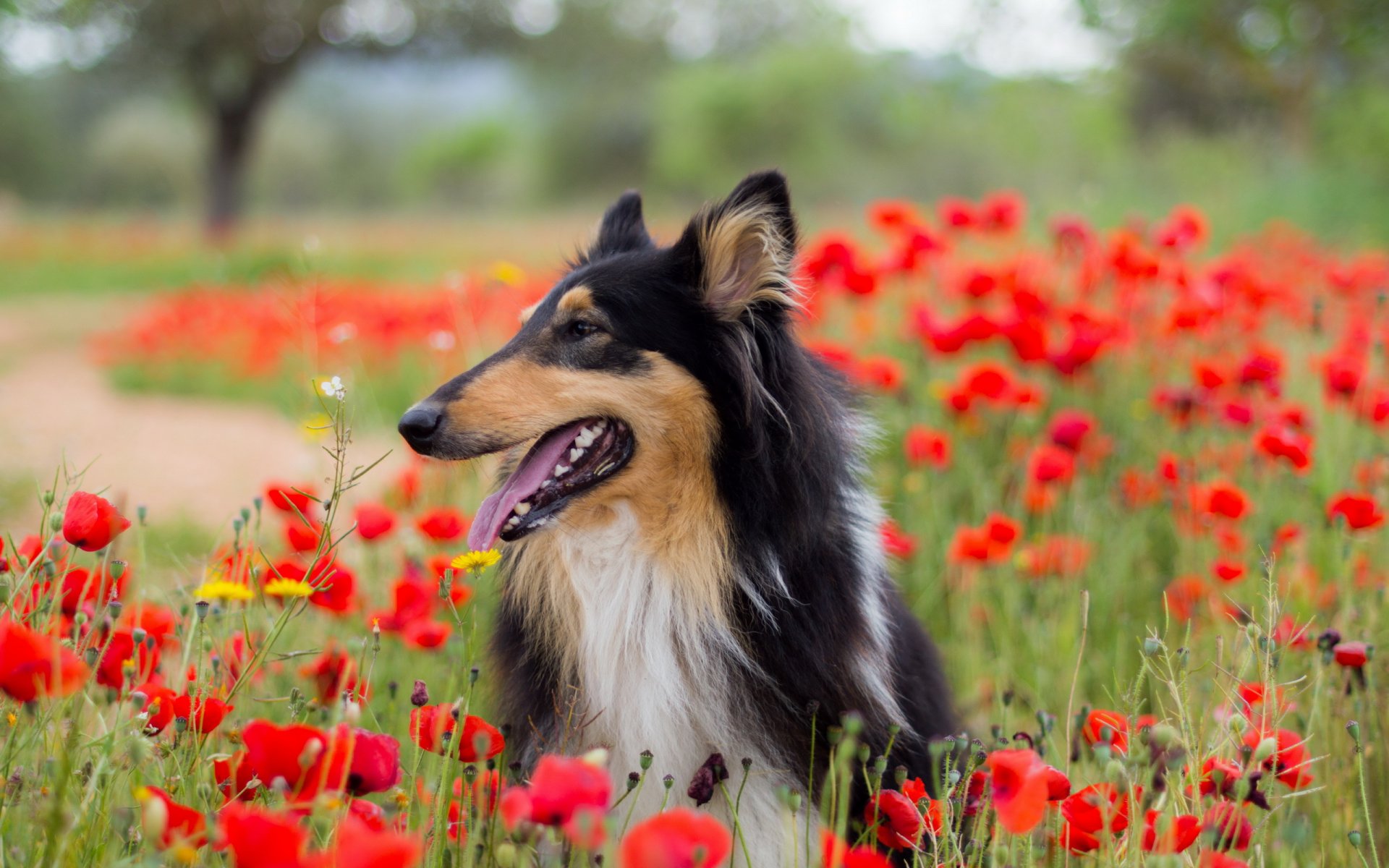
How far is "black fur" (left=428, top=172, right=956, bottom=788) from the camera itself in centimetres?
242

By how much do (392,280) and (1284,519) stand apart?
1443 centimetres

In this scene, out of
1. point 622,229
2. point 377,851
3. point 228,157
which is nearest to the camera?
point 377,851

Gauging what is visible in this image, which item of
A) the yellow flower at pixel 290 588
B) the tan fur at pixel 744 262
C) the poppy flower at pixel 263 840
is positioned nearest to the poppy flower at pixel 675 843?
the poppy flower at pixel 263 840

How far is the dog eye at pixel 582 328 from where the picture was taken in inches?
103

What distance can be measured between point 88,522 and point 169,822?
0.69m

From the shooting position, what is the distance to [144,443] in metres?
7.10

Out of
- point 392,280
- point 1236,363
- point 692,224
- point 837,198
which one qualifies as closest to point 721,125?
point 837,198

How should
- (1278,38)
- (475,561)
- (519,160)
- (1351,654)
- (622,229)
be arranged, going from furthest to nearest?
(519,160) < (1278,38) < (622,229) < (1351,654) < (475,561)

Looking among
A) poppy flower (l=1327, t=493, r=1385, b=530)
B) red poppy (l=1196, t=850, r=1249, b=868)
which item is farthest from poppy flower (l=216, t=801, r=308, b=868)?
poppy flower (l=1327, t=493, r=1385, b=530)

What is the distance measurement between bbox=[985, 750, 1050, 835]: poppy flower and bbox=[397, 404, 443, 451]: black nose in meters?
1.50

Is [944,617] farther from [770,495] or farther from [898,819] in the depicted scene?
[898,819]

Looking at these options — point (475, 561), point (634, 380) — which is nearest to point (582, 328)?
point (634, 380)

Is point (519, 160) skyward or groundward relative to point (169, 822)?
skyward

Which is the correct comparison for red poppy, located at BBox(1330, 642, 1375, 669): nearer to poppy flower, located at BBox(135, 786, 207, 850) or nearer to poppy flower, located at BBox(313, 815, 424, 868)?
poppy flower, located at BBox(313, 815, 424, 868)
